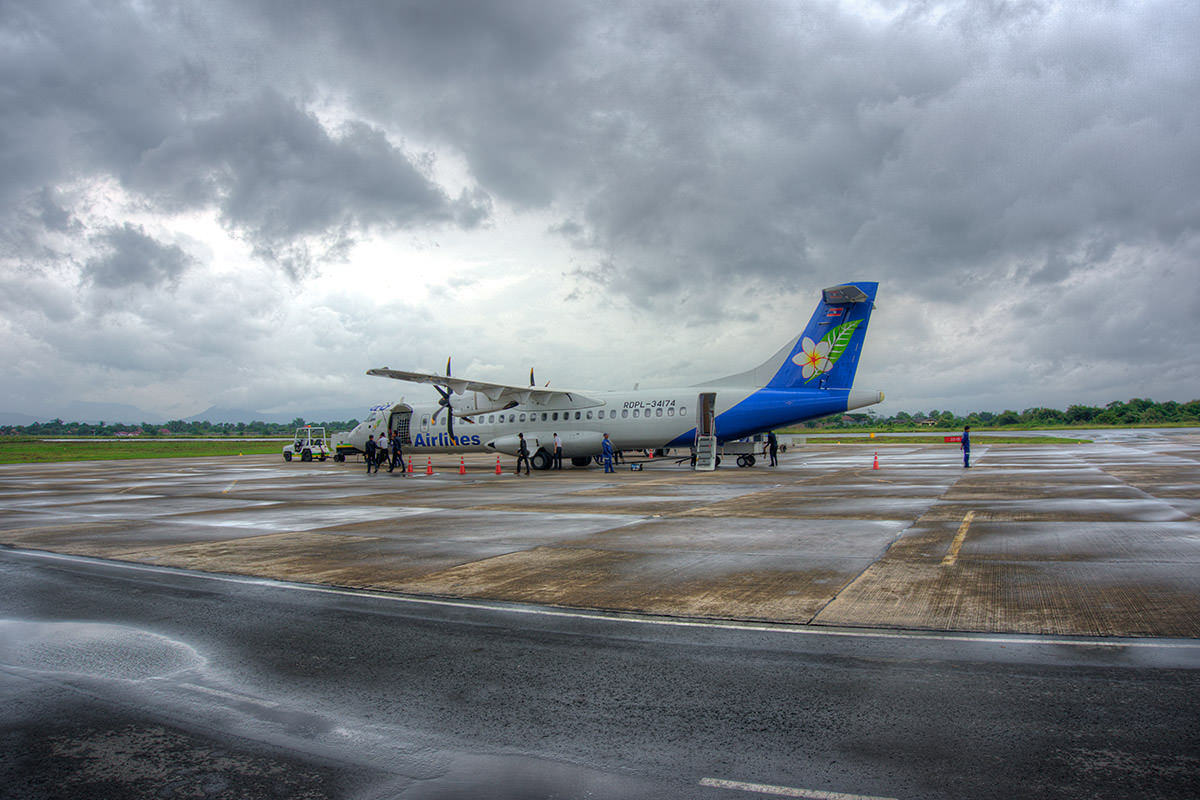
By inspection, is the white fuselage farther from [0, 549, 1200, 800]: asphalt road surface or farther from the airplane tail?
[0, 549, 1200, 800]: asphalt road surface

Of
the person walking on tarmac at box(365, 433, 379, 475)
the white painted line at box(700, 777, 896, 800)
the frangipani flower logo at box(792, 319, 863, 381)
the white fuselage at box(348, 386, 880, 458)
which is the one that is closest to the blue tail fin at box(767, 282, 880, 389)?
the frangipani flower logo at box(792, 319, 863, 381)

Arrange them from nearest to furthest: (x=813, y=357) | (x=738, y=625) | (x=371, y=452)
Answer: (x=738, y=625), (x=813, y=357), (x=371, y=452)

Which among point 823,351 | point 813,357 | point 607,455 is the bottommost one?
point 607,455

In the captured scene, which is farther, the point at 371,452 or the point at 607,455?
the point at 371,452

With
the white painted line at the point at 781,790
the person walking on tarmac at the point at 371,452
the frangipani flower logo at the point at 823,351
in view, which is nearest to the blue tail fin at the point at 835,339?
the frangipani flower logo at the point at 823,351

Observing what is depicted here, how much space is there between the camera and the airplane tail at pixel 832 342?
1076 inches

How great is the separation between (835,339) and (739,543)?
18536 millimetres

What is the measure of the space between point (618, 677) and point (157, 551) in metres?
9.66

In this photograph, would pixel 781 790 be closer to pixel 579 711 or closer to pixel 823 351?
pixel 579 711

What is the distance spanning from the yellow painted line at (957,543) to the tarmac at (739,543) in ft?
0.19

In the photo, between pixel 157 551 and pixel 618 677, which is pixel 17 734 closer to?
pixel 618 677

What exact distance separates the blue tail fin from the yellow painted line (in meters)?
14.7

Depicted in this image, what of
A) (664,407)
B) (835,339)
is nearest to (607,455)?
(664,407)

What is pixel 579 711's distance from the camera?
469cm
